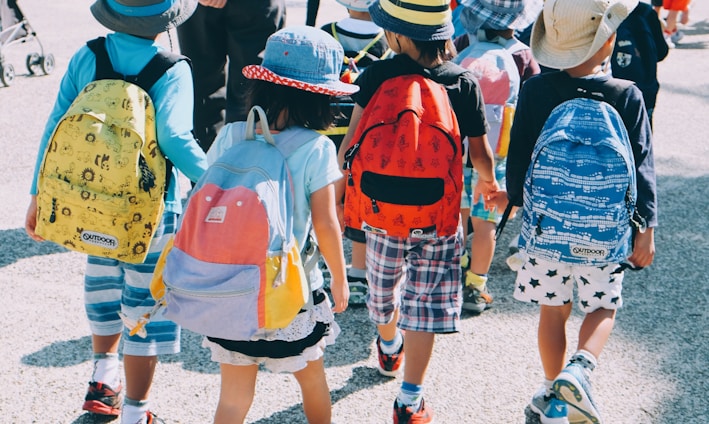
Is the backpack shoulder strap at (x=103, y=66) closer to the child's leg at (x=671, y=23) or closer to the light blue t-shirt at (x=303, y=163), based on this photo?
the light blue t-shirt at (x=303, y=163)

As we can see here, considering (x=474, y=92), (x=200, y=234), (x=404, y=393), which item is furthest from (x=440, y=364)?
(x=200, y=234)

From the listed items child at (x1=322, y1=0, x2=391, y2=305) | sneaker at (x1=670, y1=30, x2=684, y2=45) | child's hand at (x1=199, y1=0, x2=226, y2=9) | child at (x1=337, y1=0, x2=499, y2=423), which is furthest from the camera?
sneaker at (x1=670, y1=30, x2=684, y2=45)

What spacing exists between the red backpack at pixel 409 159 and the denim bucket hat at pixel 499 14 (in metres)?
1.07

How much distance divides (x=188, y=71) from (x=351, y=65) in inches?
47.0

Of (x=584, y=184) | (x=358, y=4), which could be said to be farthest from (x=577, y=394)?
(x=358, y=4)

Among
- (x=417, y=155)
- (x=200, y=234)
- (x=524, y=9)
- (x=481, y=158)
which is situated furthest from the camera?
(x=524, y=9)

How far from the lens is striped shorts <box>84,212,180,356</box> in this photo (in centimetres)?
→ 294

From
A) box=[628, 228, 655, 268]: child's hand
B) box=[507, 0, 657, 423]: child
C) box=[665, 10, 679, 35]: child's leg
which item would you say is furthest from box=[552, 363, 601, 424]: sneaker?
box=[665, 10, 679, 35]: child's leg

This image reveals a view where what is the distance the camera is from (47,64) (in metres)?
8.11

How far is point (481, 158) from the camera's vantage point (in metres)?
3.11

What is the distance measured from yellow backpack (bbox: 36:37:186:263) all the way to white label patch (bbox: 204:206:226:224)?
442 millimetres

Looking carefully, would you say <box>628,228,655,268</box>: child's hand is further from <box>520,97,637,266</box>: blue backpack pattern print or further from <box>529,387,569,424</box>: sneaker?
<box>529,387,569,424</box>: sneaker

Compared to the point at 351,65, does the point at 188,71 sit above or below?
above

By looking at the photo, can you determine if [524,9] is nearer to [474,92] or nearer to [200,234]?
[474,92]
